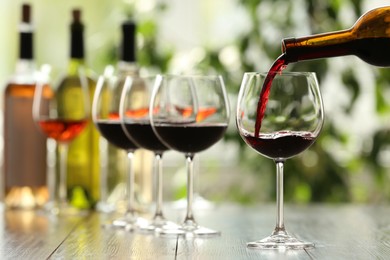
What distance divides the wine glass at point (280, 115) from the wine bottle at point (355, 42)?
38 mm

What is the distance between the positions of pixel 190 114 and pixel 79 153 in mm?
720

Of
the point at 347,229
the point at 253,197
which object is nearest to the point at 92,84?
the point at 347,229

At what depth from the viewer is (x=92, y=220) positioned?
6.27 ft

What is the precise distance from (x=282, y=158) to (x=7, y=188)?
0.96 meters

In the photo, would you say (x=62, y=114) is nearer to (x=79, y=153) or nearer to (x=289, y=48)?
(x=79, y=153)

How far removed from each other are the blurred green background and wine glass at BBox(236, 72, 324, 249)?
1440 millimetres

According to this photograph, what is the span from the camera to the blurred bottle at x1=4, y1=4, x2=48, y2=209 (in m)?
2.20

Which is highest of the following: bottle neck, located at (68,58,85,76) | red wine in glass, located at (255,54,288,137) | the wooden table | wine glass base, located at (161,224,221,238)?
bottle neck, located at (68,58,85,76)

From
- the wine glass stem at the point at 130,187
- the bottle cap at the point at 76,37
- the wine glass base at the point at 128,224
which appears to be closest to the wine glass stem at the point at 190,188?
the wine glass base at the point at 128,224

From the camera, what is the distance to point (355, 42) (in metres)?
1.48

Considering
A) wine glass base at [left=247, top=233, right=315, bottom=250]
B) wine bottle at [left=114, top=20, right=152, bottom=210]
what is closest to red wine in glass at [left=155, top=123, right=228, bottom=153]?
wine glass base at [left=247, top=233, right=315, bottom=250]

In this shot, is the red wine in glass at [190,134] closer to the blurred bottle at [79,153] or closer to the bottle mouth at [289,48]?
the bottle mouth at [289,48]

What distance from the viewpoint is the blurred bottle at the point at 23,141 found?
220 centimetres

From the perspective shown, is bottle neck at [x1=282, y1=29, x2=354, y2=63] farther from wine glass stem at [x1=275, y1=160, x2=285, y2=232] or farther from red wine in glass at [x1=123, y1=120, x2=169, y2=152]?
red wine in glass at [x1=123, y1=120, x2=169, y2=152]
